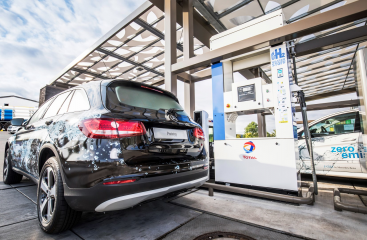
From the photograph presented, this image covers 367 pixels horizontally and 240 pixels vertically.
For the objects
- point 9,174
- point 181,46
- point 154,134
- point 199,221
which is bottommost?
point 199,221

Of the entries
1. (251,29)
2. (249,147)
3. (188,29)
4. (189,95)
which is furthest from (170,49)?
(249,147)

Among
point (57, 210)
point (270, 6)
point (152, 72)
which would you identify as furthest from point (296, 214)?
point (152, 72)

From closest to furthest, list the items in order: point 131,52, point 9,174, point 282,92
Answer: point 282,92
point 9,174
point 131,52

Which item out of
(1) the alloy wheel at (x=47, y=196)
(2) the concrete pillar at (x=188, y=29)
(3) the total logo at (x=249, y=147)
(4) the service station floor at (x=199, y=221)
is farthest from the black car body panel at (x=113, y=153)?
(2) the concrete pillar at (x=188, y=29)

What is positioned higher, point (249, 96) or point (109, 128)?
point (249, 96)

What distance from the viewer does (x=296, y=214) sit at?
7.79 feet

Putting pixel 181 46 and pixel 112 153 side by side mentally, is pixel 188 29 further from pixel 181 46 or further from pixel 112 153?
→ pixel 112 153

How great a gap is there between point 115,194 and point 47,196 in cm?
97

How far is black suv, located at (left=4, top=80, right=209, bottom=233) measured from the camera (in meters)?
1.50

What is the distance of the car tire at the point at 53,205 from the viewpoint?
1.70m

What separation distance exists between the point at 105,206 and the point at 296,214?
2.23 meters

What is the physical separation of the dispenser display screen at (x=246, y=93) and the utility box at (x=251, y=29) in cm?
93

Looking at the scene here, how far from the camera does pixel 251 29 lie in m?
3.51

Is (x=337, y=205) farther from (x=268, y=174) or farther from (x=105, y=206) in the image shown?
(x=105, y=206)
